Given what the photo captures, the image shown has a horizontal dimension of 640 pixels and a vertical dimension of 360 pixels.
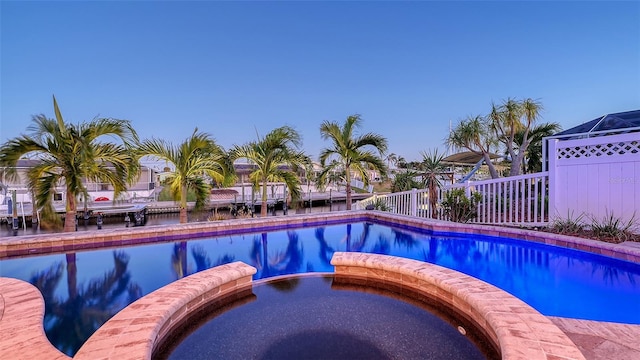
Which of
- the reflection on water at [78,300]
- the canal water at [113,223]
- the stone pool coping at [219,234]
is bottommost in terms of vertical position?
the canal water at [113,223]

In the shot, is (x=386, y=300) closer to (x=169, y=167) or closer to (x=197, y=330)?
(x=197, y=330)

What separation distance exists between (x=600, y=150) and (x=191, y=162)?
9.34 meters

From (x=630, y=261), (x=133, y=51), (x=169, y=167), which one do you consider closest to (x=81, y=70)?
(x=133, y=51)

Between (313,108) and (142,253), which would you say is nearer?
(142,253)

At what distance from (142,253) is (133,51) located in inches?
434

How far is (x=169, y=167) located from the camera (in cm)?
771

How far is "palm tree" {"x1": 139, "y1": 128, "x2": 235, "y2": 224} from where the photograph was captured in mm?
7417

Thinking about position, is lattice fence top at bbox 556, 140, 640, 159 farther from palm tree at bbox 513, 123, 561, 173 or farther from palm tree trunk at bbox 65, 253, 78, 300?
palm tree trunk at bbox 65, 253, 78, 300

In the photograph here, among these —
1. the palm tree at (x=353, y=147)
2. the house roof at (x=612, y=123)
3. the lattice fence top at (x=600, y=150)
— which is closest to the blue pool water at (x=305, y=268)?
the lattice fence top at (x=600, y=150)

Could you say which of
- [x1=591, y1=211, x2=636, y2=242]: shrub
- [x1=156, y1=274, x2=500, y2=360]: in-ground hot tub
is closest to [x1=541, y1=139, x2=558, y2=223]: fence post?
[x1=591, y1=211, x2=636, y2=242]: shrub

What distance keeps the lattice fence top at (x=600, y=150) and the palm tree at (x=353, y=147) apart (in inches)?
193

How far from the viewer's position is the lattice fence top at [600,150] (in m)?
5.93

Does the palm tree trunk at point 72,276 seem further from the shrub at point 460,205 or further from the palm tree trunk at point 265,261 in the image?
the shrub at point 460,205

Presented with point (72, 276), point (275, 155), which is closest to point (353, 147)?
point (275, 155)
